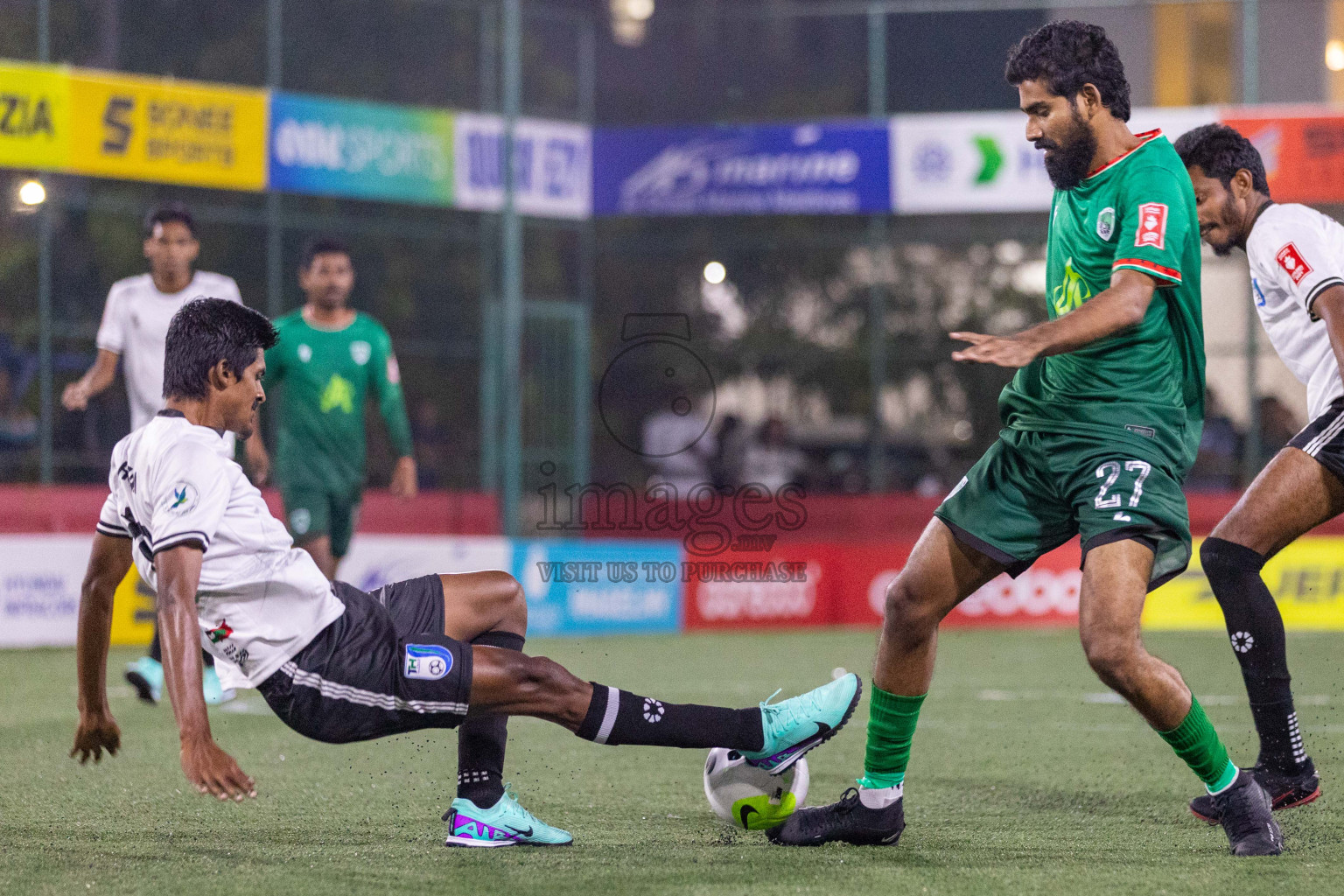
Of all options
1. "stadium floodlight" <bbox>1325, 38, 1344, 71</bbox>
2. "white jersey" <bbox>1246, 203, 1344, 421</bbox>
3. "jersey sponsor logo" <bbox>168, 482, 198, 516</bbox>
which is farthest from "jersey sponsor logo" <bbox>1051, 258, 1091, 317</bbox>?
"stadium floodlight" <bbox>1325, 38, 1344, 71</bbox>

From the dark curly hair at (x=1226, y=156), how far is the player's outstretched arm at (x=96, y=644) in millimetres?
3357

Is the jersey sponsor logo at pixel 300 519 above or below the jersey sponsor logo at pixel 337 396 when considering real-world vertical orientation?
below

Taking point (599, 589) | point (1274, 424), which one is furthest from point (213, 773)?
point (1274, 424)

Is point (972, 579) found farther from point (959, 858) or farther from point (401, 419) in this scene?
point (401, 419)

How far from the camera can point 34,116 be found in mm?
13570

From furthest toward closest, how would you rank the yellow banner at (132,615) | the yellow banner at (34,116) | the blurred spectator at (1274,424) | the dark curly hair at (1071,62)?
the blurred spectator at (1274,424)
the yellow banner at (34,116)
the yellow banner at (132,615)
the dark curly hair at (1071,62)

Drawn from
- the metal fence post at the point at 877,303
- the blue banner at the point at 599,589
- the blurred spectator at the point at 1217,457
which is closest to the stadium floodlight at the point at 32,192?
the blue banner at the point at 599,589

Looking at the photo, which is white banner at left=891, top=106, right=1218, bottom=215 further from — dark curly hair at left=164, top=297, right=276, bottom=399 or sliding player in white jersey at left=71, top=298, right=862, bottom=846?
dark curly hair at left=164, top=297, right=276, bottom=399

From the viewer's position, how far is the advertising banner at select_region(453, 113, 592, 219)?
54.4ft

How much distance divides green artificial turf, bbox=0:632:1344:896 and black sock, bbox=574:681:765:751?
33 cm

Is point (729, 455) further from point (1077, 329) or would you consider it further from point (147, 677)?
point (1077, 329)

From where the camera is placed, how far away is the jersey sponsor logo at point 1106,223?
Result: 14.0 feet

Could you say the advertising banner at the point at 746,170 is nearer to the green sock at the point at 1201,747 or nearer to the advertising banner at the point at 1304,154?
the advertising banner at the point at 1304,154

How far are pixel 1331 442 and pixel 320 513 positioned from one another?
17.8 ft
